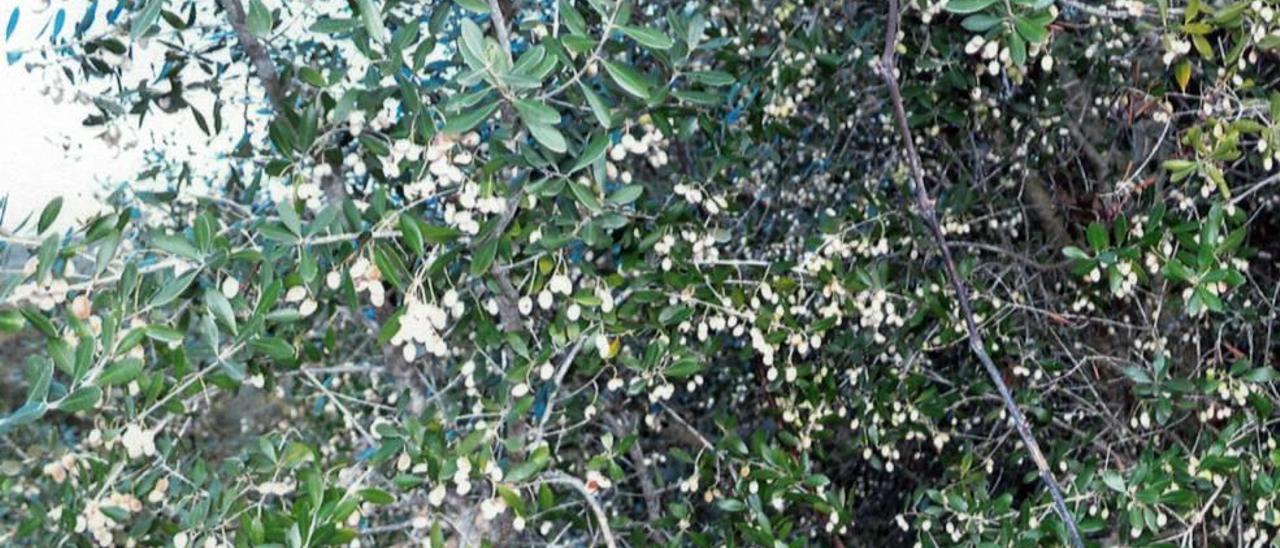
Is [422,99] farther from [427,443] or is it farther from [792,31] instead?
[792,31]

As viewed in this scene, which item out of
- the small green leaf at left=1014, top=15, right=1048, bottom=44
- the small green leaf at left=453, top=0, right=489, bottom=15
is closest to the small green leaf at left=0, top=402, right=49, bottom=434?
the small green leaf at left=453, top=0, right=489, bottom=15

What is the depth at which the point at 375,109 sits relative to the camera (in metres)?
1.32

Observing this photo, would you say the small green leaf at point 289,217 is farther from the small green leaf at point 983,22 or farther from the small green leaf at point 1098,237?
the small green leaf at point 1098,237

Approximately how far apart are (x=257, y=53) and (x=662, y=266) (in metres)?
0.56

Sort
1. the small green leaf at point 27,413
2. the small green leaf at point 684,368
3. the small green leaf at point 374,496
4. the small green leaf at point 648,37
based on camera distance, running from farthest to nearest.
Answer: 1. the small green leaf at point 684,368
2. the small green leaf at point 374,496
3. the small green leaf at point 648,37
4. the small green leaf at point 27,413

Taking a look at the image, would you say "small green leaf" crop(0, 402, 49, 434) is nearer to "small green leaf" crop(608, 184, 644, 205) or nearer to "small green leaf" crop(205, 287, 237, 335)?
"small green leaf" crop(205, 287, 237, 335)

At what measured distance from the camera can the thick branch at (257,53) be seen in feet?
4.53

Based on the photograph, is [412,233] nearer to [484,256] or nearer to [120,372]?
[484,256]

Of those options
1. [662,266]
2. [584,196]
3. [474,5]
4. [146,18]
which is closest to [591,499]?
[662,266]

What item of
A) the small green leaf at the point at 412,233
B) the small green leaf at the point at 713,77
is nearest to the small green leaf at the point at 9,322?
the small green leaf at the point at 412,233

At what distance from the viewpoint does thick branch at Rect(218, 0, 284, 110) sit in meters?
1.38

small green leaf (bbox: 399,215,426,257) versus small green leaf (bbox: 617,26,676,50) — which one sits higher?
small green leaf (bbox: 617,26,676,50)

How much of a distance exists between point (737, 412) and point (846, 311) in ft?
1.87

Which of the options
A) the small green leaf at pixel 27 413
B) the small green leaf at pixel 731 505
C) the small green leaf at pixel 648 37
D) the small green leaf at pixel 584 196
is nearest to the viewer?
the small green leaf at pixel 27 413
